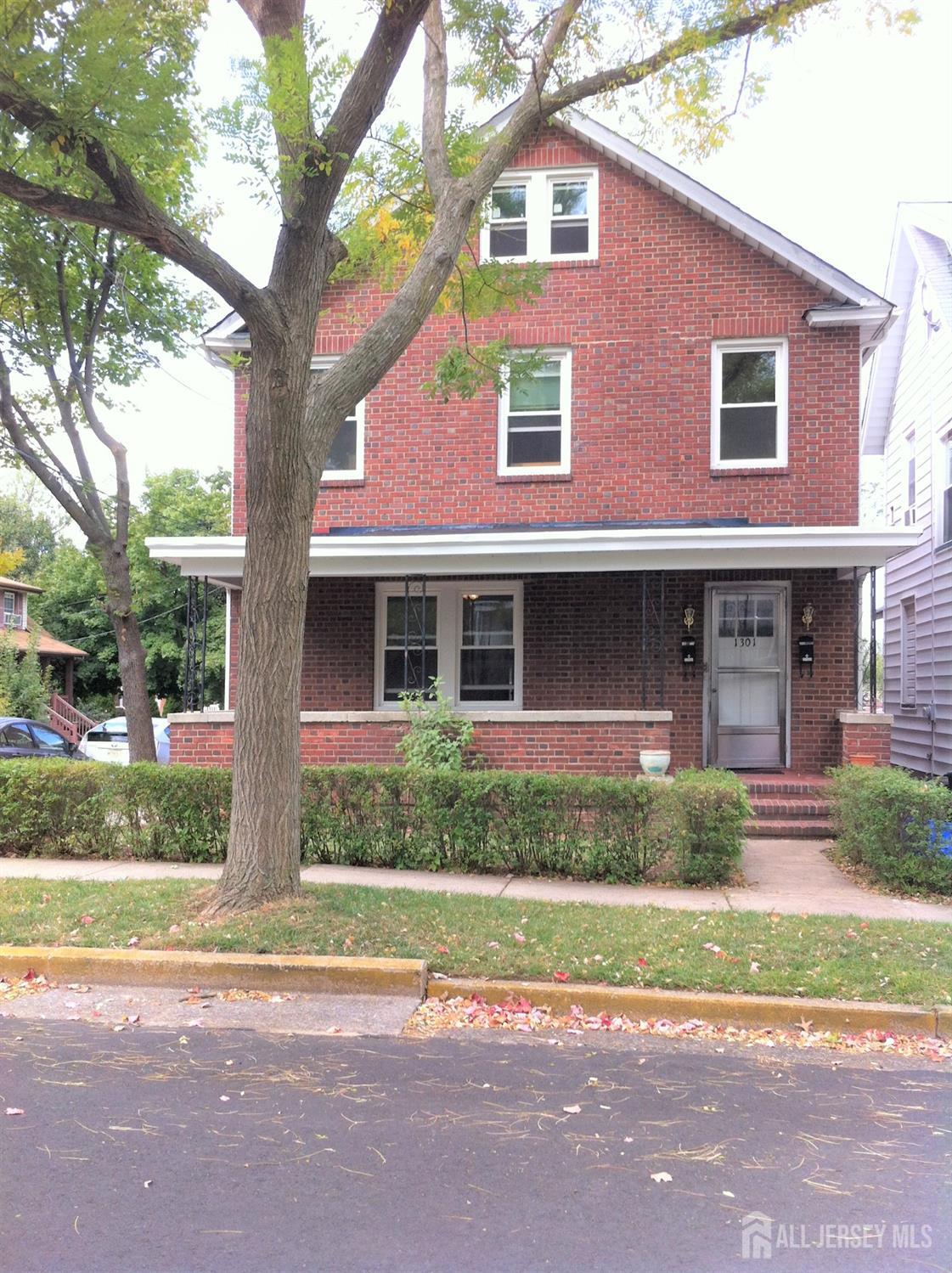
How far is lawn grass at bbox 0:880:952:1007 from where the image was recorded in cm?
568

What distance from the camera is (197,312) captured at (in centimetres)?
1284

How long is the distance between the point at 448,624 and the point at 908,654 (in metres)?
8.03

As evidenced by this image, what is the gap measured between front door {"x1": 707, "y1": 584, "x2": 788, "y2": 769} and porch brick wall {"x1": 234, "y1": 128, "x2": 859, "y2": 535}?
3.60 feet

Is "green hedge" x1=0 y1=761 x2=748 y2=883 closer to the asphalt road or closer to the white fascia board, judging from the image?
the asphalt road

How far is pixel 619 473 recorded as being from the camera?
12.7 m

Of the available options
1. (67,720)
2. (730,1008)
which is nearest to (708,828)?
(730,1008)

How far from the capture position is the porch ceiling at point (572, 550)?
422 inches

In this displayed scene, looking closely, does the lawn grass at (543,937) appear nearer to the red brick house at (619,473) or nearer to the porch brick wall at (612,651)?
the red brick house at (619,473)

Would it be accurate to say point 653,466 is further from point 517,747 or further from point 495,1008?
point 495,1008

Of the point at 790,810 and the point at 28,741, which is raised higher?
the point at 28,741

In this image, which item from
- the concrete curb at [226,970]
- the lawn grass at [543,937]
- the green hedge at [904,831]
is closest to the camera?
the lawn grass at [543,937]

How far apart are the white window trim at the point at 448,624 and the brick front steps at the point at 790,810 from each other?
362cm

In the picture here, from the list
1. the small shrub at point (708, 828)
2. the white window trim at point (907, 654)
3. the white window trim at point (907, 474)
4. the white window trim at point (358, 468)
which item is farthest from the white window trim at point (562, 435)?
the white window trim at point (907, 654)

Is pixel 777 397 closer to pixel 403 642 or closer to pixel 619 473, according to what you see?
pixel 619 473
